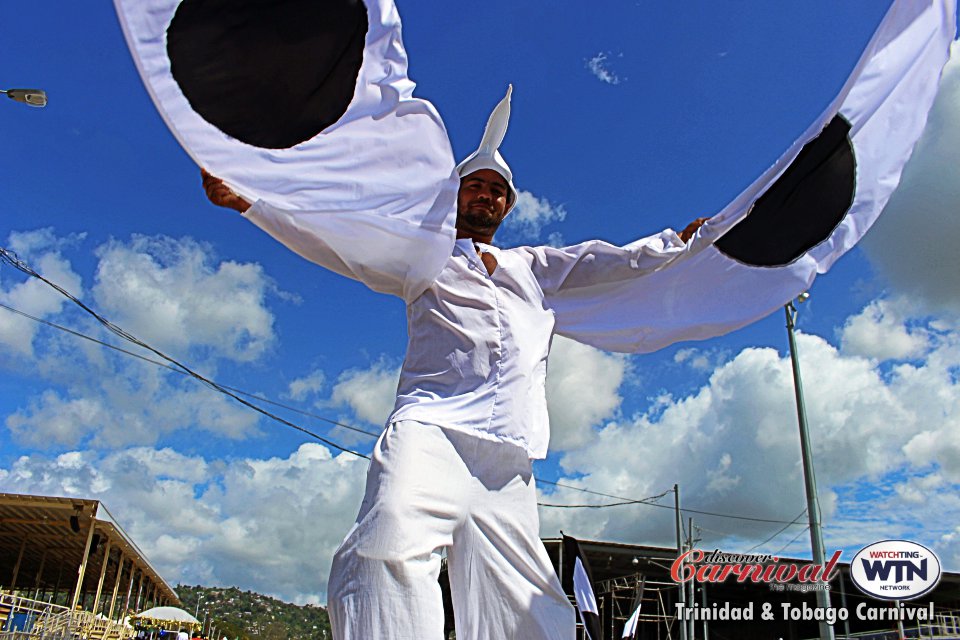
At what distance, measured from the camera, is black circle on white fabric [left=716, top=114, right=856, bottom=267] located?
286 centimetres

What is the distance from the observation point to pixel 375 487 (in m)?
1.93

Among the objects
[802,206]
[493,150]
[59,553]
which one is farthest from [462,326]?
[59,553]

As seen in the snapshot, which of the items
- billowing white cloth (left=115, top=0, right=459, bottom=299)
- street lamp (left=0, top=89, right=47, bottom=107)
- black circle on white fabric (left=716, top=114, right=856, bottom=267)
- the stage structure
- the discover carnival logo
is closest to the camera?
billowing white cloth (left=115, top=0, right=459, bottom=299)

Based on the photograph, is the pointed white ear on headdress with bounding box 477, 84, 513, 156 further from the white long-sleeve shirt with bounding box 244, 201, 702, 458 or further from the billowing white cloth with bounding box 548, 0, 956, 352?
the billowing white cloth with bounding box 548, 0, 956, 352

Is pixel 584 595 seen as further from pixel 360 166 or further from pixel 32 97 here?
pixel 32 97

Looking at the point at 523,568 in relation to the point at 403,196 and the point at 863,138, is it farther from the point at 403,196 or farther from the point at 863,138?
the point at 863,138

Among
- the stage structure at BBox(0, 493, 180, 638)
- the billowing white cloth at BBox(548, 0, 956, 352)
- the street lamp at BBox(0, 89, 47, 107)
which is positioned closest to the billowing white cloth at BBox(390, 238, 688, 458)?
the billowing white cloth at BBox(548, 0, 956, 352)

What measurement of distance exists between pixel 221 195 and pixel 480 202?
2.94 feet

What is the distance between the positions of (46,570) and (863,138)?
1545 inches

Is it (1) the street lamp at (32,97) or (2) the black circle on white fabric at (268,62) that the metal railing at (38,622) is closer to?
(1) the street lamp at (32,97)

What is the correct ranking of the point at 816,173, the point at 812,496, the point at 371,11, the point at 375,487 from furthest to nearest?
the point at 812,496 → the point at 816,173 → the point at 371,11 → the point at 375,487

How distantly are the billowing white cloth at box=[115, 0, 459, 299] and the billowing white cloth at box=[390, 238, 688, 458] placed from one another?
0.39 ft

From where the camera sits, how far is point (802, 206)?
2.96 meters

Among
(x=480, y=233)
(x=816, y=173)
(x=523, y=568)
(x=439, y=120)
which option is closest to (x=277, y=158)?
(x=439, y=120)
